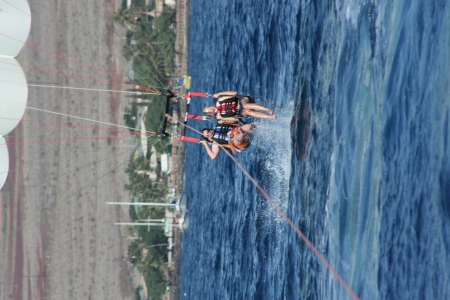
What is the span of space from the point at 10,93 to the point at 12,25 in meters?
2.03

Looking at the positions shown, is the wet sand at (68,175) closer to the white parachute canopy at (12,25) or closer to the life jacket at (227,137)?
the white parachute canopy at (12,25)

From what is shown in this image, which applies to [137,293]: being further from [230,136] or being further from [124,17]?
[230,136]

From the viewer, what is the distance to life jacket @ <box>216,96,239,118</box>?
14.8 meters

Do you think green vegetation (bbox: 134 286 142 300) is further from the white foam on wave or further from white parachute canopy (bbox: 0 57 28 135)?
white parachute canopy (bbox: 0 57 28 135)

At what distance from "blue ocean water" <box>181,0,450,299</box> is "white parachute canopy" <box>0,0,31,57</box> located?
7.47 meters

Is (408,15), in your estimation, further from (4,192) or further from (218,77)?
(4,192)

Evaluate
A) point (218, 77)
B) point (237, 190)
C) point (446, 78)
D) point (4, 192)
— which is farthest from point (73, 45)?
point (446, 78)

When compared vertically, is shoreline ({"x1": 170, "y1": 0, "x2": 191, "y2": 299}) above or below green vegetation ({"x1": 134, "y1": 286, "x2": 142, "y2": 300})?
above

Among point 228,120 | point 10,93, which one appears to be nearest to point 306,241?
point 228,120

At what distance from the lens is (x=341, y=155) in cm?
1162

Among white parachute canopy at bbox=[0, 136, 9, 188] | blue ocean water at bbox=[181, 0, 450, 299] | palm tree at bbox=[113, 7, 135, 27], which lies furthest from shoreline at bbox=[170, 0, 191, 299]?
white parachute canopy at bbox=[0, 136, 9, 188]

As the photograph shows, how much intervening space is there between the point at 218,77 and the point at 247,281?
9379 mm

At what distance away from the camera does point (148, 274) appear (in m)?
30.6

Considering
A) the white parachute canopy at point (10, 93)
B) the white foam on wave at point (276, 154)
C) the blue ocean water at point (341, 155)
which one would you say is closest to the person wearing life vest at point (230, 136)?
the white foam on wave at point (276, 154)
